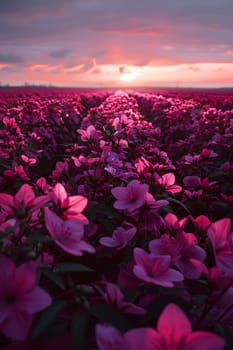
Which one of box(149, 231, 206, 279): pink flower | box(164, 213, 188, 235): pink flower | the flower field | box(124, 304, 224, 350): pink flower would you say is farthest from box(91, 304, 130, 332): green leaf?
box(164, 213, 188, 235): pink flower

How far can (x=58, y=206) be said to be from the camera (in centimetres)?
104

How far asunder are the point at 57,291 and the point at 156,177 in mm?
610

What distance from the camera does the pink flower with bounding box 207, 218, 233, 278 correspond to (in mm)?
1013

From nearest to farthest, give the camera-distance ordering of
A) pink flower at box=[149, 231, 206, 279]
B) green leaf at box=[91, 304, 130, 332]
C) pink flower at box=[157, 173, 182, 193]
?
green leaf at box=[91, 304, 130, 332] → pink flower at box=[149, 231, 206, 279] → pink flower at box=[157, 173, 182, 193]

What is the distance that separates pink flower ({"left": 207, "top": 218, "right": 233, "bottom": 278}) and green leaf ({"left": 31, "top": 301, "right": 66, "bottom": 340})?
42cm

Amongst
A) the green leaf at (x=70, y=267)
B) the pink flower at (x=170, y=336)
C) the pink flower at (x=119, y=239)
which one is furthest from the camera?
the pink flower at (x=119, y=239)

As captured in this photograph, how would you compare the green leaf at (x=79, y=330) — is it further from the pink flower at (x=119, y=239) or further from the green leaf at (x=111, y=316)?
the pink flower at (x=119, y=239)

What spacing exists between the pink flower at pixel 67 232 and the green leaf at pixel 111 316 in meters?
0.14

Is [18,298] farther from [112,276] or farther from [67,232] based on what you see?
[112,276]

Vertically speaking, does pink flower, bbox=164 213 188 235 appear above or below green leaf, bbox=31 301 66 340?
above

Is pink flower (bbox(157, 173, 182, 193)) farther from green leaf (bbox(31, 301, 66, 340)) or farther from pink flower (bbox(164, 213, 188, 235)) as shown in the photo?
green leaf (bbox(31, 301, 66, 340))

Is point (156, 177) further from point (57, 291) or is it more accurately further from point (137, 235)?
point (57, 291)

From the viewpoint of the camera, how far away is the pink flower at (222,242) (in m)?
1.01

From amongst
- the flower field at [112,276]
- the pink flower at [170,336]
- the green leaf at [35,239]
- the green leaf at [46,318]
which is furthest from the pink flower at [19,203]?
the pink flower at [170,336]
